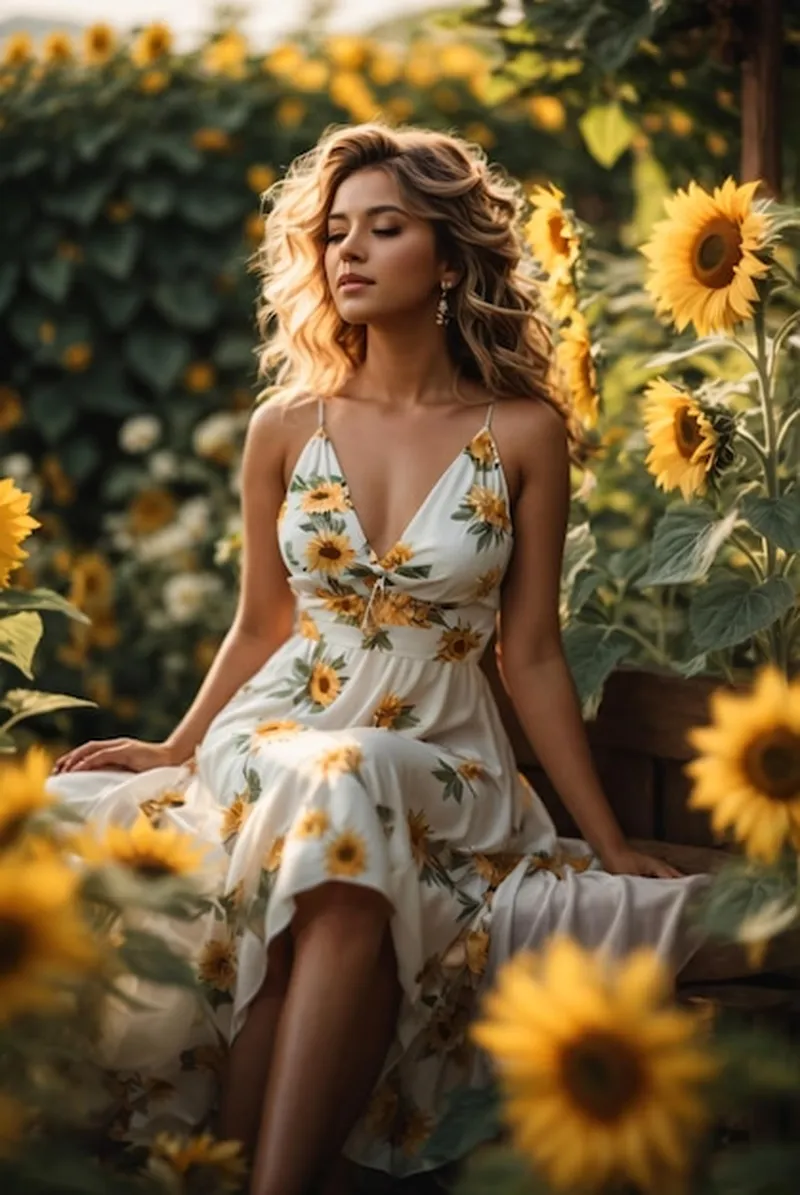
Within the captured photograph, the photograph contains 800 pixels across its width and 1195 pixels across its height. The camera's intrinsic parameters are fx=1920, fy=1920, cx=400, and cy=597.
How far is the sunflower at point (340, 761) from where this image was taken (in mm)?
2209

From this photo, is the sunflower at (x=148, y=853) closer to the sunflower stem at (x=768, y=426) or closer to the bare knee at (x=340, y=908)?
the bare knee at (x=340, y=908)

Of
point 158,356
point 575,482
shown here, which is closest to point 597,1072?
point 575,482

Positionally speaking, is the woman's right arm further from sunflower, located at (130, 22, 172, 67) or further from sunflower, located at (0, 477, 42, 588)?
sunflower, located at (130, 22, 172, 67)

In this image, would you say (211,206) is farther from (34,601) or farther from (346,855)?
(346,855)

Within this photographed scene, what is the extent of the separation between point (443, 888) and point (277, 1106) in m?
0.37

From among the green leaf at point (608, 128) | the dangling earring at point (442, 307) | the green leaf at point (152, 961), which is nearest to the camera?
the green leaf at point (152, 961)

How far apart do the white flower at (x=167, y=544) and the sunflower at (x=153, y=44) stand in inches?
49.5

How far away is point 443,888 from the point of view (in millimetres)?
2314

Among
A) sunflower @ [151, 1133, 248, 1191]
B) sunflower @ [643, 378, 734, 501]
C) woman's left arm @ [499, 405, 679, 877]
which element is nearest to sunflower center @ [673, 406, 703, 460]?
sunflower @ [643, 378, 734, 501]

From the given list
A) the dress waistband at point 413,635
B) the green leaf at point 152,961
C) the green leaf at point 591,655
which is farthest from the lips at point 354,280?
the green leaf at point 152,961

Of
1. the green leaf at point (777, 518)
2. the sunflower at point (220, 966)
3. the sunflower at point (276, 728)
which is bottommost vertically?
the sunflower at point (220, 966)

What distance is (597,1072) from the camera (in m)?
1.40

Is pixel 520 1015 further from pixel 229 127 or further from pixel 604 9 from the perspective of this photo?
pixel 229 127

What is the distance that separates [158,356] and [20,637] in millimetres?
2565
